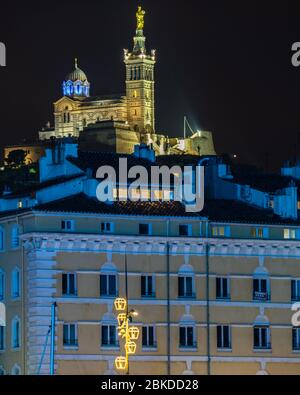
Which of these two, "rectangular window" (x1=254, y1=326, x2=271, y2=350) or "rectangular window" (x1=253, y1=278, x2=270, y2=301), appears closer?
"rectangular window" (x1=254, y1=326, x2=271, y2=350)

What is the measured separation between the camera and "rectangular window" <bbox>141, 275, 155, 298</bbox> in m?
74.1

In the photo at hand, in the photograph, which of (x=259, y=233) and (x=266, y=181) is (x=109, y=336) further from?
(x=266, y=181)

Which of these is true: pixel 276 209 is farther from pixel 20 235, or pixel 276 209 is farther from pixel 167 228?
pixel 20 235

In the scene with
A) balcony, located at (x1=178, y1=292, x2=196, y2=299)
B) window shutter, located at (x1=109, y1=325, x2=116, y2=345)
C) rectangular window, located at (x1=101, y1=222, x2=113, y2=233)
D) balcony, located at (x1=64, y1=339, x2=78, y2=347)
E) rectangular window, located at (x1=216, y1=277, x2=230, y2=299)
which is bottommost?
balcony, located at (x1=64, y1=339, x2=78, y2=347)

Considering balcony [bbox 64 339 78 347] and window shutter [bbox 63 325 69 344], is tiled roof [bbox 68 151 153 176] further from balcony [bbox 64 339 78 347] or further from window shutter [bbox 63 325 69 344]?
balcony [bbox 64 339 78 347]

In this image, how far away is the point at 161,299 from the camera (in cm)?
7431

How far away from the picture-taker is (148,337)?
7369cm

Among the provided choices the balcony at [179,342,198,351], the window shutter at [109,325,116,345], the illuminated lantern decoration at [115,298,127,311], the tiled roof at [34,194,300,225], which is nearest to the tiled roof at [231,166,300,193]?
the tiled roof at [34,194,300,225]

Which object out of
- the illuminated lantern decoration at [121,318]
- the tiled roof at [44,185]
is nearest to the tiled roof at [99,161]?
the tiled roof at [44,185]

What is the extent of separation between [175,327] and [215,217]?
15.7ft

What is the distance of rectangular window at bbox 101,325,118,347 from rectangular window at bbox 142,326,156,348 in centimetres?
122

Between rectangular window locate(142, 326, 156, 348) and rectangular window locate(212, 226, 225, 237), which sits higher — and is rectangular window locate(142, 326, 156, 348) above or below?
below

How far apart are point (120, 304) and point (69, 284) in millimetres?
2508
